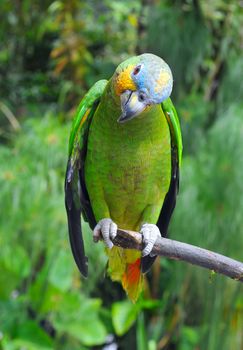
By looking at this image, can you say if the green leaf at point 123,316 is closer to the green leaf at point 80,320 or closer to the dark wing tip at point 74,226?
the green leaf at point 80,320

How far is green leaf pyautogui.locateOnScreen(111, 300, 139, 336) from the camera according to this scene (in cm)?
238

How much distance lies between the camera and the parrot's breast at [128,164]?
1113 mm

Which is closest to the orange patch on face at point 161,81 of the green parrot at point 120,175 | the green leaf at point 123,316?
the green parrot at point 120,175

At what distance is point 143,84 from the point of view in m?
0.93

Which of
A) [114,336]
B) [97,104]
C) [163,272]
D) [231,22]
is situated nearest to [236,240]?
[163,272]

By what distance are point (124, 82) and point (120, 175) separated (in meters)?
0.22

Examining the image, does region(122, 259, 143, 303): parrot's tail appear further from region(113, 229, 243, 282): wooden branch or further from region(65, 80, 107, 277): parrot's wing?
region(113, 229, 243, 282): wooden branch

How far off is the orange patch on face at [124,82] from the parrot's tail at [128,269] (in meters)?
0.34

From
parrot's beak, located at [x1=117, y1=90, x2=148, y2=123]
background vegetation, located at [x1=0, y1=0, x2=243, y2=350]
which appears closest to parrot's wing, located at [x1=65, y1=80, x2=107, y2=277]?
parrot's beak, located at [x1=117, y1=90, x2=148, y2=123]

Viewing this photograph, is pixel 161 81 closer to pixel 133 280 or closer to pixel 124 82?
pixel 124 82

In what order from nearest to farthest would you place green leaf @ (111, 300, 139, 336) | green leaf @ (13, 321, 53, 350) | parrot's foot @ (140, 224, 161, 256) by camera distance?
parrot's foot @ (140, 224, 161, 256) → green leaf @ (13, 321, 53, 350) → green leaf @ (111, 300, 139, 336)

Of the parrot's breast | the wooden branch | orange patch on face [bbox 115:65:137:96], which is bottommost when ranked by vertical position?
the wooden branch

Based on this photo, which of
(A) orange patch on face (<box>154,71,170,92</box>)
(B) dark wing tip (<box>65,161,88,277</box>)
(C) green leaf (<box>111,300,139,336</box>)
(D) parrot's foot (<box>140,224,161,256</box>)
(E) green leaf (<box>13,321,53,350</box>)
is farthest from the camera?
(C) green leaf (<box>111,300,139,336</box>)

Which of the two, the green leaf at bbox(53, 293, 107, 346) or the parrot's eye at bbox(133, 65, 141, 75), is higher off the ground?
the parrot's eye at bbox(133, 65, 141, 75)
